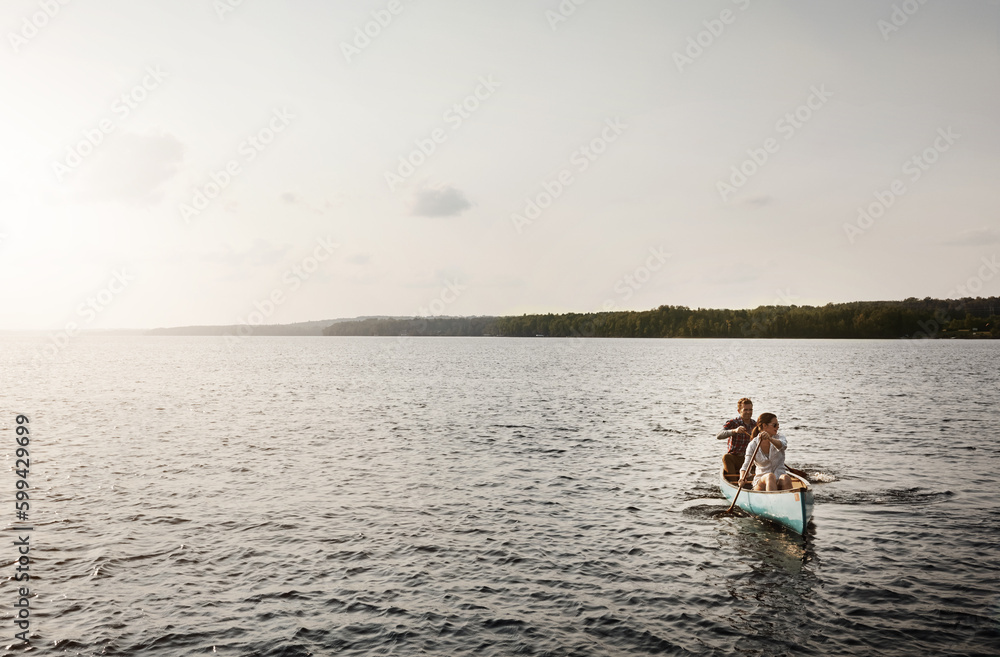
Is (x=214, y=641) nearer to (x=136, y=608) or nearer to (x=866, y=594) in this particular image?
(x=136, y=608)

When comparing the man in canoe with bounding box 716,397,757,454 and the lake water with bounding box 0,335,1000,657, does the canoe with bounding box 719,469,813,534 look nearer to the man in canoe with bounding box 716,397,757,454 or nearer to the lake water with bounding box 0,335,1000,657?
the lake water with bounding box 0,335,1000,657

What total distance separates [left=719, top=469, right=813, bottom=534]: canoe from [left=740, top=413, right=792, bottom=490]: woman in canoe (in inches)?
14.1

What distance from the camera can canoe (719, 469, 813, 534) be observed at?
1830 cm

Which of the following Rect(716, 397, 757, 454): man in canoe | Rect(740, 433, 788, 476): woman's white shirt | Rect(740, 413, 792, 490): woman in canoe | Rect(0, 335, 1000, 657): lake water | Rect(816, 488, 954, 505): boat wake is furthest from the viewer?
Rect(816, 488, 954, 505): boat wake

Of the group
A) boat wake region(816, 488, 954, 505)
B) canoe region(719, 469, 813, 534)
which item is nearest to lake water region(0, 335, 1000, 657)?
boat wake region(816, 488, 954, 505)

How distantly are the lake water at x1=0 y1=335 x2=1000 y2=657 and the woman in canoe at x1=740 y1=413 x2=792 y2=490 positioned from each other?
55.2 inches

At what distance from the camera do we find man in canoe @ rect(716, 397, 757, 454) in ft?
74.2

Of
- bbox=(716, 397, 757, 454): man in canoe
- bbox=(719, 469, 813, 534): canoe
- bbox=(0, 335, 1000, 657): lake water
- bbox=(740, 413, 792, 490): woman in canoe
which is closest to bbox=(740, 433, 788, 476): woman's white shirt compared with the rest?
bbox=(740, 413, 792, 490): woman in canoe

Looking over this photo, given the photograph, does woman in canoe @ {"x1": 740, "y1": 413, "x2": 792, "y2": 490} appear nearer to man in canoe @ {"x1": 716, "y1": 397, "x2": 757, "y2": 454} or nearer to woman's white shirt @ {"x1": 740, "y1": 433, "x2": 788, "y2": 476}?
woman's white shirt @ {"x1": 740, "y1": 433, "x2": 788, "y2": 476}

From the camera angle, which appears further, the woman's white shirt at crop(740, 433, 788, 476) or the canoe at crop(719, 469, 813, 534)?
the woman's white shirt at crop(740, 433, 788, 476)

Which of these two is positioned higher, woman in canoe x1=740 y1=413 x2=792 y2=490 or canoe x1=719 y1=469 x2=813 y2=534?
woman in canoe x1=740 y1=413 x2=792 y2=490

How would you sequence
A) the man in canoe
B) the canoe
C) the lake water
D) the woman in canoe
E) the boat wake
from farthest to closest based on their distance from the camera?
the boat wake, the man in canoe, the woman in canoe, the canoe, the lake water

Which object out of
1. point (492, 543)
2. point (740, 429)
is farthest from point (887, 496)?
point (492, 543)

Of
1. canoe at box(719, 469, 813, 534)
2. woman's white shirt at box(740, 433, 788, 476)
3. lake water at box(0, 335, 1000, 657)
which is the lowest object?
lake water at box(0, 335, 1000, 657)
